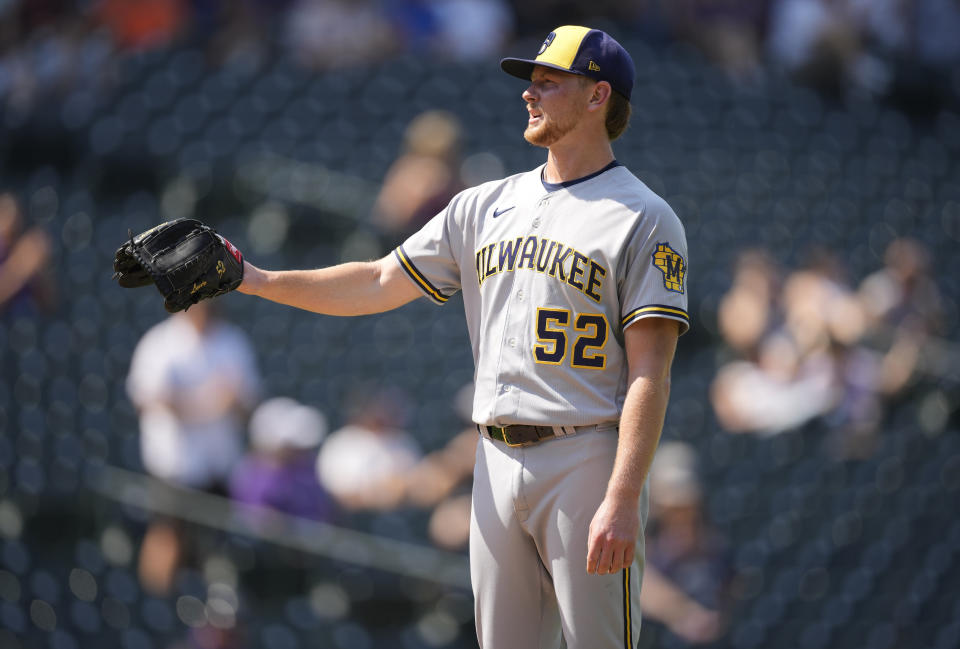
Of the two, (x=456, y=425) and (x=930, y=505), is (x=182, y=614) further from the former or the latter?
(x=930, y=505)

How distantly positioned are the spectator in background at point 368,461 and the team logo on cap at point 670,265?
272 cm

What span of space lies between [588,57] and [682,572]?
259 centimetres

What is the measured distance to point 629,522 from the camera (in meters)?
1.59

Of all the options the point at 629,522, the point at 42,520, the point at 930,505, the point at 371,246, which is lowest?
the point at 42,520

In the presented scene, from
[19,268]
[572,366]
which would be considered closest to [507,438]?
[572,366]

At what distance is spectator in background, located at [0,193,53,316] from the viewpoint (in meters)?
4.72

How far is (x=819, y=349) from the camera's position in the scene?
4.76 meters

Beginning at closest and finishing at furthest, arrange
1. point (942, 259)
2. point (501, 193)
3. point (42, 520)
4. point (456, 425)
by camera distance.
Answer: point (501, 193), point (42, 520), point (456, 425), point (942, 259)

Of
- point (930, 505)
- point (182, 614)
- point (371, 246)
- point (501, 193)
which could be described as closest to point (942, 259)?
point (930, 505)

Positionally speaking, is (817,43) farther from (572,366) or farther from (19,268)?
(572,366)

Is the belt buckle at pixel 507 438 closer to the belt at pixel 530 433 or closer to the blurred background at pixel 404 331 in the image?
the belt at pixel 530 433

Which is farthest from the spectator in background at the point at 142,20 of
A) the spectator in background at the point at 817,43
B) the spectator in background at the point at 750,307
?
the spectator in background at the point at 817,43

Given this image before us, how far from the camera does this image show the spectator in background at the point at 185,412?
402cm

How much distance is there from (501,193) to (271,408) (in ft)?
8.40
